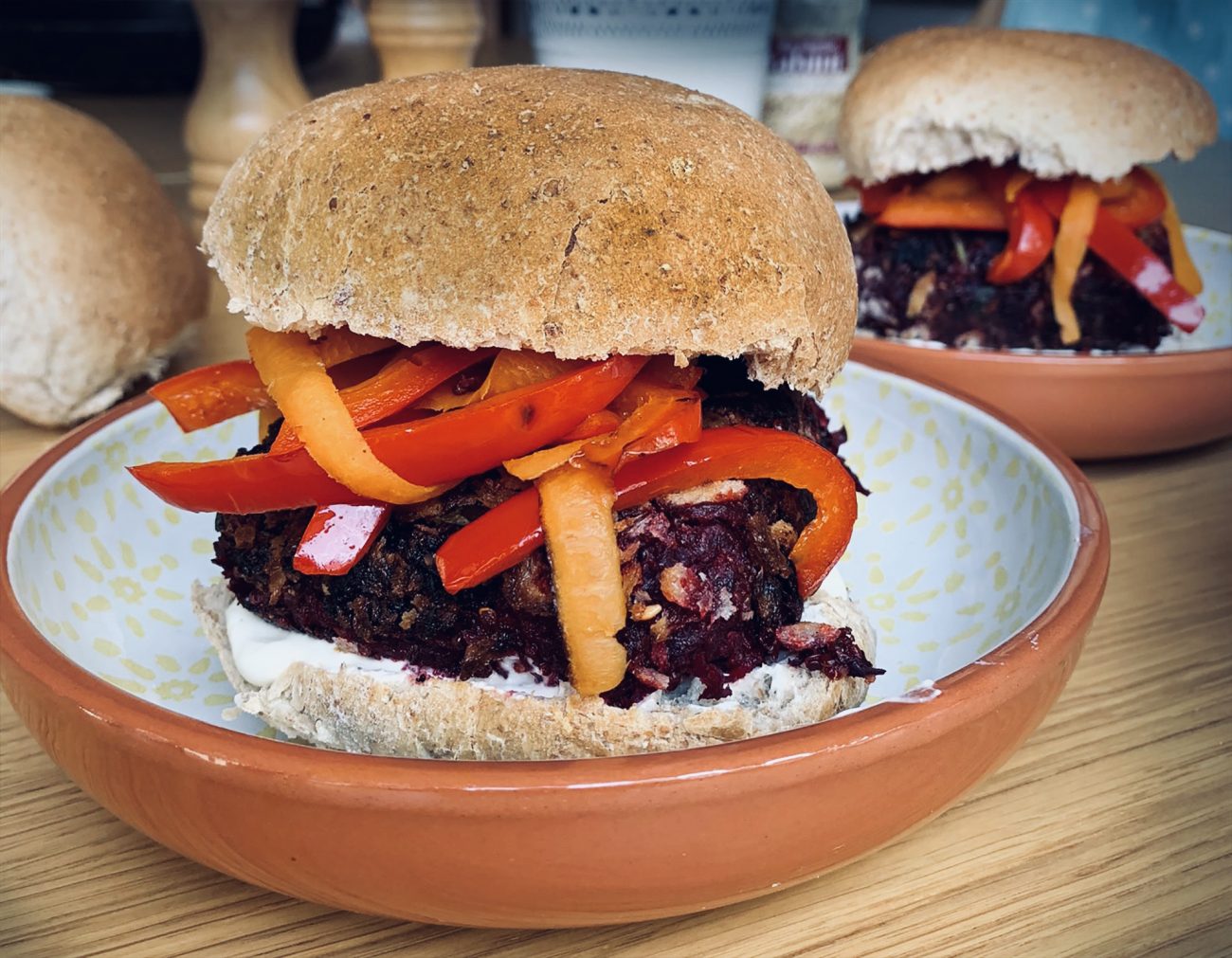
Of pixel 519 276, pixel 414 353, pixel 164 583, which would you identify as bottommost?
pixel 164 583

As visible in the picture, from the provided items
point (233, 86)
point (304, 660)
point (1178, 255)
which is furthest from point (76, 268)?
point (1178, 255)

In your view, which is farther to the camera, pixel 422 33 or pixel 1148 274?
pixel 422 33

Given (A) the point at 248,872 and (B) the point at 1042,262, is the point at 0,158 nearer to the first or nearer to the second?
(A) the point at 248,872

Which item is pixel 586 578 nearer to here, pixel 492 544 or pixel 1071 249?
pixel 492 544

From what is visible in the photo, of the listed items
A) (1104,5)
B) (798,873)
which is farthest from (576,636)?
(1104,5)

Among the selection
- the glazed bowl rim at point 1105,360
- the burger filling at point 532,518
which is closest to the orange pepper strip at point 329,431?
the burger filling at point 532,518

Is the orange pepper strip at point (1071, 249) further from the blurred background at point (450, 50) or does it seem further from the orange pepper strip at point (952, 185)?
the blurred background at point (450, 50)
